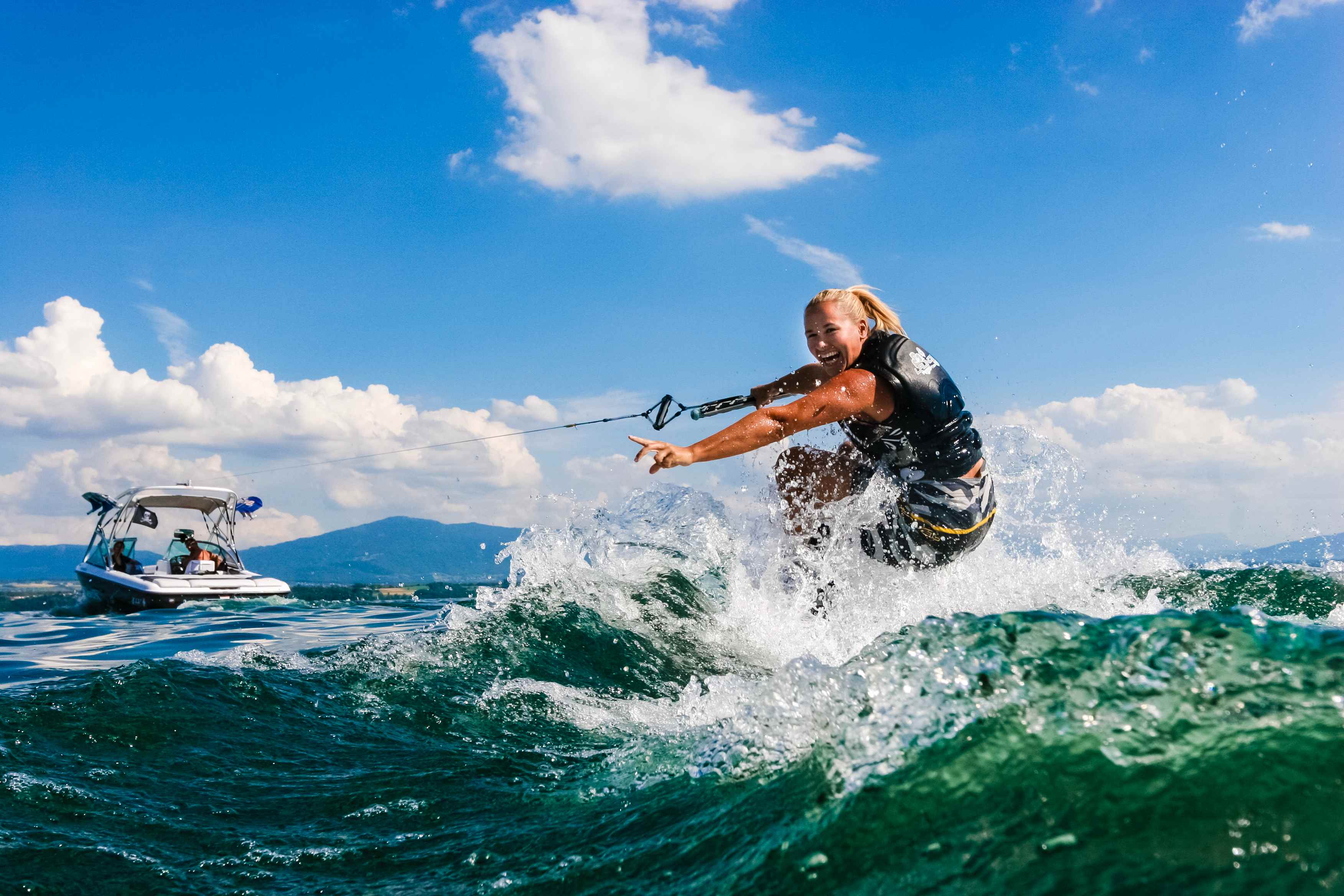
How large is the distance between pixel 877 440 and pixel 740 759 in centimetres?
318

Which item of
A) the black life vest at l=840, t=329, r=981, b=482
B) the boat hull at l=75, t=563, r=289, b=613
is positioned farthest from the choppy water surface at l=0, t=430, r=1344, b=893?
the boat hull at l=75, t=563, r=289, b=613

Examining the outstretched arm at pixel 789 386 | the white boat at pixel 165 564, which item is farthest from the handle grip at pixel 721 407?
the white boat at pixel 165 564

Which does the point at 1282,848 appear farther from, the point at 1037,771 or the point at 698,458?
the point at 698,458

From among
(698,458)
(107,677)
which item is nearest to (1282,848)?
(698,458)

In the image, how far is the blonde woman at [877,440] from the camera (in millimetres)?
4590

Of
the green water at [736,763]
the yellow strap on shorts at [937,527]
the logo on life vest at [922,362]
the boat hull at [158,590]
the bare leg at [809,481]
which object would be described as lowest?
the boat hull at [158,590]

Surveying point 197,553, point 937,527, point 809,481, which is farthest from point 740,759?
point 197,553

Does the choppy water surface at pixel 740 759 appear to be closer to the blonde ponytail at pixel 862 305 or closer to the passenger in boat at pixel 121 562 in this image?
the blonde ponytail at pixel 862 305

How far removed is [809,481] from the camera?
5.96 m

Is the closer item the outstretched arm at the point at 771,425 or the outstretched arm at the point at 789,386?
the outstretched arm at the point at 771,425

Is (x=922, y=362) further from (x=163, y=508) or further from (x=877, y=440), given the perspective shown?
(x=163, y=508)

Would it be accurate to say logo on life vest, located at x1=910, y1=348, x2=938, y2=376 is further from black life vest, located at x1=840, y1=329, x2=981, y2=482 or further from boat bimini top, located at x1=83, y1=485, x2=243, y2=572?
boat bimini top, located at x1=83, y1=485, x2=243, y2=572

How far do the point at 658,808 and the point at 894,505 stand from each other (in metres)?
3.43

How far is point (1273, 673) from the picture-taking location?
6.04ft
